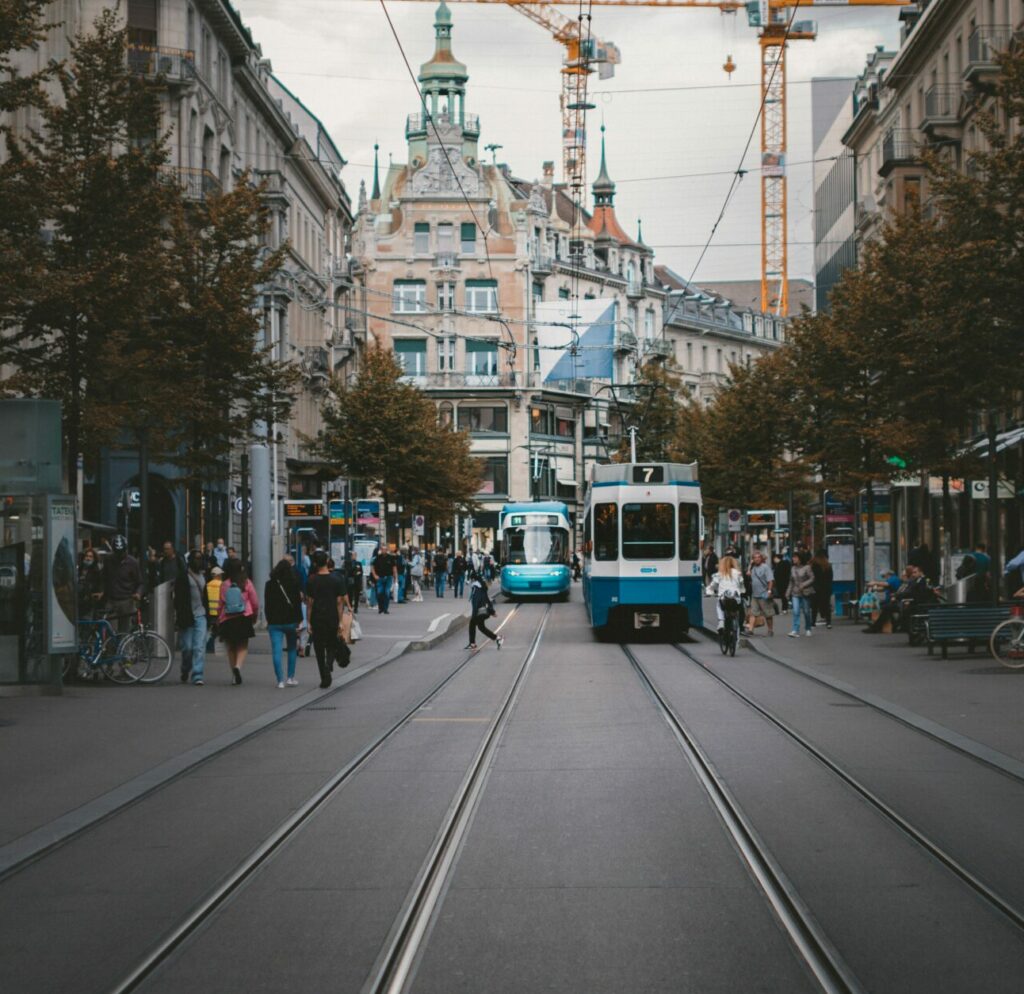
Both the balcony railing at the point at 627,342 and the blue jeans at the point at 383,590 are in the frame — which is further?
the balcony railing at the point at 627,342

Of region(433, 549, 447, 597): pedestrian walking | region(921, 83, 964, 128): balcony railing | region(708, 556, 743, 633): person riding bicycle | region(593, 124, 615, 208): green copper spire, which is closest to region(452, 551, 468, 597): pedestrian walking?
region(433, 549, 447, 597): pedestrian walking

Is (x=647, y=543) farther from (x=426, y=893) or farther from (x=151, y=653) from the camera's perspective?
(x=426, y=893)

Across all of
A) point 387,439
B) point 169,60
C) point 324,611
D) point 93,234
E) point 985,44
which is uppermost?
point 985,44

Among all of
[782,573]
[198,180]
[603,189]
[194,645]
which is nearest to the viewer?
[194,645]

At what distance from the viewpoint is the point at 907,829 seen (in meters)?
10.6

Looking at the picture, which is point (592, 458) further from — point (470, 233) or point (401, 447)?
point (401, 447)

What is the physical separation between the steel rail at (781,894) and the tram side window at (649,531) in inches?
740

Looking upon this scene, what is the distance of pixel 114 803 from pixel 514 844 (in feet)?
10.4

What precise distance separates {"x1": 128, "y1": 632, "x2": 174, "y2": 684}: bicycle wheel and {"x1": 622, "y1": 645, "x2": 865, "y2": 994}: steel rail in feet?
34.1

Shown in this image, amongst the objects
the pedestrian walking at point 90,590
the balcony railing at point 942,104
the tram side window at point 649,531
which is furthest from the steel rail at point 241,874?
the balcony railing at point 942,104

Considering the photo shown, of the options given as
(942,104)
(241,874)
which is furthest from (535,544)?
(241,874)

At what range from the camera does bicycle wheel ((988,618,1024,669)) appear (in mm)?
23828

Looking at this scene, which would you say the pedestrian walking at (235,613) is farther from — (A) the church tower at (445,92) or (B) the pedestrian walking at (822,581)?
(A) the church tower at (445,92)

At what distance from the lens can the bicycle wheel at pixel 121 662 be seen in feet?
75.9
